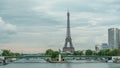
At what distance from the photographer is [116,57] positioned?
158 m

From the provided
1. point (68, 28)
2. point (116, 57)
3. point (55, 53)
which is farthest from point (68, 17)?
point (116, 57)

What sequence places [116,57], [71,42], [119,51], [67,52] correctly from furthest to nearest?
[67,52] < [71,42] < [119,51] < [116,57]

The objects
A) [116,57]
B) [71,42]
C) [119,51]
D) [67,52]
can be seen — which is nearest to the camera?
[116,57]

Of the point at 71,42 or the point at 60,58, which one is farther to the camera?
the point at 71,42

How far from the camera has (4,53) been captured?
18350cm

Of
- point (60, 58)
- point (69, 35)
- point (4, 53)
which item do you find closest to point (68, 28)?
point (69, 35)

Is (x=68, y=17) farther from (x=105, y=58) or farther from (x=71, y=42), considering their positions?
(x=105, y=58)

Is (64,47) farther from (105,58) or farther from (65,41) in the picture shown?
(105,58)

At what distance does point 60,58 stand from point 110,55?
74.4ft

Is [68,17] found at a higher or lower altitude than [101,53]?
higher

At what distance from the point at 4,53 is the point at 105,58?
149ft

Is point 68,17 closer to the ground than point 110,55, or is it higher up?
higher up

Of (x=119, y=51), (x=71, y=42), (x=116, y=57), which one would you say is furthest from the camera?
(x=71, y=42)

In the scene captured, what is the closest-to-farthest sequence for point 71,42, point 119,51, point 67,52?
point 119,51 → point 71,42 → point 67,52
